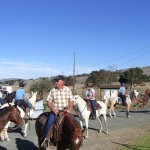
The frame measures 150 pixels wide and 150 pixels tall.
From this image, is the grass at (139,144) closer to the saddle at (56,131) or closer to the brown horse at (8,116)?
the saddle at (56,131)

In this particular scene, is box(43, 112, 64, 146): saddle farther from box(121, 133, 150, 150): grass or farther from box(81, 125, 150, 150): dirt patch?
box(121, 133, 150, 150): grass

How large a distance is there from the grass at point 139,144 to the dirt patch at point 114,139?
167 mm

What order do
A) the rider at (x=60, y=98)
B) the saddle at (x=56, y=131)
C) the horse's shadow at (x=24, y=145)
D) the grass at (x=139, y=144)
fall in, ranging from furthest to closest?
the grass at (x=139, y=144)
the horse's shadow at (x=24, y=145)
the rider at (x=60, y=98)
the saddle at (x=56, y=131)

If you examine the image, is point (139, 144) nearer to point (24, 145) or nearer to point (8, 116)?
point (24, 145)

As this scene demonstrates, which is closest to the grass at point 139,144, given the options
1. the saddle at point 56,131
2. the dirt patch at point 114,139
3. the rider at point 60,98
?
the dirt patch at point 114,139

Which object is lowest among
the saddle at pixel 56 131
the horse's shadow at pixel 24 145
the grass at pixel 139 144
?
the horse's shadow at pixel 24 145

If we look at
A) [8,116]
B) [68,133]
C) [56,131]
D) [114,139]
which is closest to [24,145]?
[8,116]

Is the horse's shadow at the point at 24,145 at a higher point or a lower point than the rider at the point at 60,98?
lower

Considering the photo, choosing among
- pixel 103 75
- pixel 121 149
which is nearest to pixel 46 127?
pixel 121 149

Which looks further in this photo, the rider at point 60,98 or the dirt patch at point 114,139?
the dirt patch at point 114,139

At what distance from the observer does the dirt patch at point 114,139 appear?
1305cm

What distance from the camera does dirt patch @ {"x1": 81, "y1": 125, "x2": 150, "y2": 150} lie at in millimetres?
13055

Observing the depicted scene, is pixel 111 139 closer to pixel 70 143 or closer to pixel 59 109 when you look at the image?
pixel 59 109

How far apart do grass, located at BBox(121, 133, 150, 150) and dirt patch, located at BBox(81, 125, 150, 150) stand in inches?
6.6
